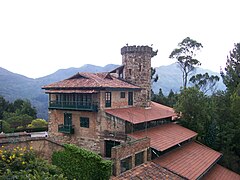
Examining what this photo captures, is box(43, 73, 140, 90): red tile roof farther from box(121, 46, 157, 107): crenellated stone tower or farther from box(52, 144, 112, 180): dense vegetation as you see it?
box(52, 144, 112, 180): dense vegetation

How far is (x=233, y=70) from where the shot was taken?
37125mm

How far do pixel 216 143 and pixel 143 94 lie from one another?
9.96m

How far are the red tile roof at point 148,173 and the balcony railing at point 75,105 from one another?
7.20 meters

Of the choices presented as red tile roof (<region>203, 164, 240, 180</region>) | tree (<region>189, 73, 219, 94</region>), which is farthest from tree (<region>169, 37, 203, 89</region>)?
red tile roof (<region>203, 164, 240, 180</region>)

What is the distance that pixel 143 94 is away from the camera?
27.8m

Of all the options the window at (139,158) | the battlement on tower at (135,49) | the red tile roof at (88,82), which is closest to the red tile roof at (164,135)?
the window at (139,158)

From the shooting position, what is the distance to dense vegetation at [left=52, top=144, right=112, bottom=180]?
44.2 feet

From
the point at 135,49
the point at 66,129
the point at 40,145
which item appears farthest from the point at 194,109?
the point at 40,145

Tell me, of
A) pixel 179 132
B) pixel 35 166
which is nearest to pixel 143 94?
pixel 179 132

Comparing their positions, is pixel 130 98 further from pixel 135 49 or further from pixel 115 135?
pixel 115 135

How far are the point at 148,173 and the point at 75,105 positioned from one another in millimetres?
10200

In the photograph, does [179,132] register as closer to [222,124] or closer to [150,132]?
[150,132]

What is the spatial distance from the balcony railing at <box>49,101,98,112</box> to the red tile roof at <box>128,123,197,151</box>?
177 inches

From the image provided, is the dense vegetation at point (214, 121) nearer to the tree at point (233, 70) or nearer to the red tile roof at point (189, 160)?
the red tile roof at point (189, 160)
